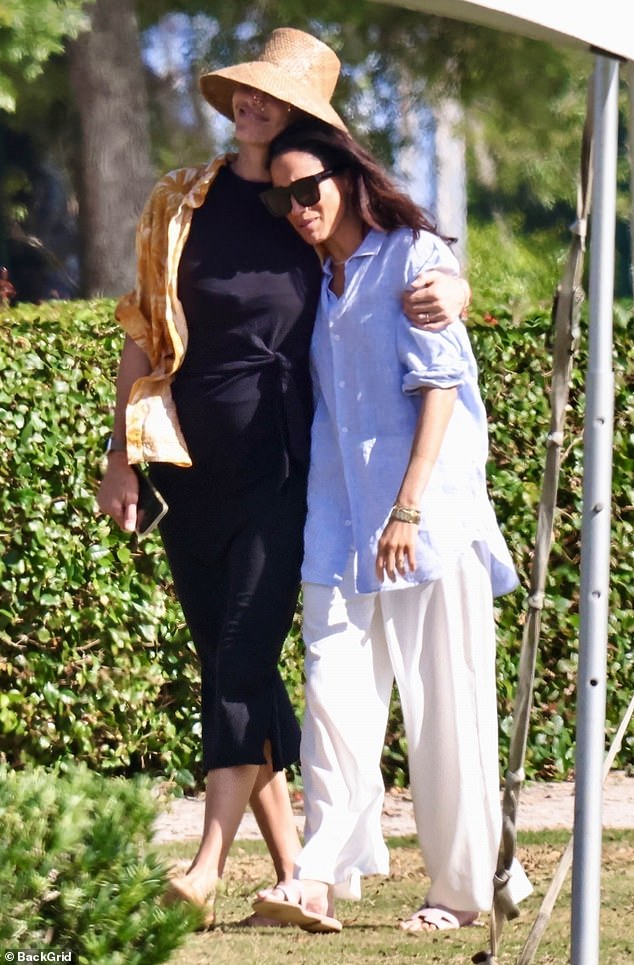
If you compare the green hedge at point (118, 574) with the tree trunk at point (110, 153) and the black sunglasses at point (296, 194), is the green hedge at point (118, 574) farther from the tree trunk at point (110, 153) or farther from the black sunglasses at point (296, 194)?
the tree trunk at point (110, 153)

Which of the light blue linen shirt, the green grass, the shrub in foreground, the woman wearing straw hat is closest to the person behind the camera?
the shrub in foreground

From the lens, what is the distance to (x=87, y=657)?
5.21m

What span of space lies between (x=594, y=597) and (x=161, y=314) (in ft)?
4.17

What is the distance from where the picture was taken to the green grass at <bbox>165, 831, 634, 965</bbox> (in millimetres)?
3365

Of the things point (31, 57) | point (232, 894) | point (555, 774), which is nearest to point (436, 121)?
point (31, 57)

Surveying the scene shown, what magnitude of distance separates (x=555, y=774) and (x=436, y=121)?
1003 centimetres

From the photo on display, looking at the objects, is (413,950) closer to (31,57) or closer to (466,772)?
(466,772)

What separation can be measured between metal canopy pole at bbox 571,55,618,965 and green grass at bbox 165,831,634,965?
1.98ft

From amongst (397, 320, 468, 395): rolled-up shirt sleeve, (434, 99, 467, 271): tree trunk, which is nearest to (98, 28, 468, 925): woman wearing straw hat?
(397, 320, 468, 395): rolled-up shirt sleeve

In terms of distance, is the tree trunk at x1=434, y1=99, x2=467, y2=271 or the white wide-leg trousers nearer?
the white wide-leg trousers

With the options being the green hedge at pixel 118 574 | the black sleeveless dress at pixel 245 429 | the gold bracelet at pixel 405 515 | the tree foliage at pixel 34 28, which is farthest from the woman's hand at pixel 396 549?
the tree foliage at pixel 34 28

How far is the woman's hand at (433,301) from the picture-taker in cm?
340

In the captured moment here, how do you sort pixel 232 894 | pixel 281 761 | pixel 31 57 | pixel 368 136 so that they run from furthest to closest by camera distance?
pixel 368 136 → pixel 31 57 → pixel 232 894 → pixel 281 761

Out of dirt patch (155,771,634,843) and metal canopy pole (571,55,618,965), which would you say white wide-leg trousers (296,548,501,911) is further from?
dirt patch (155,771,634,843)
